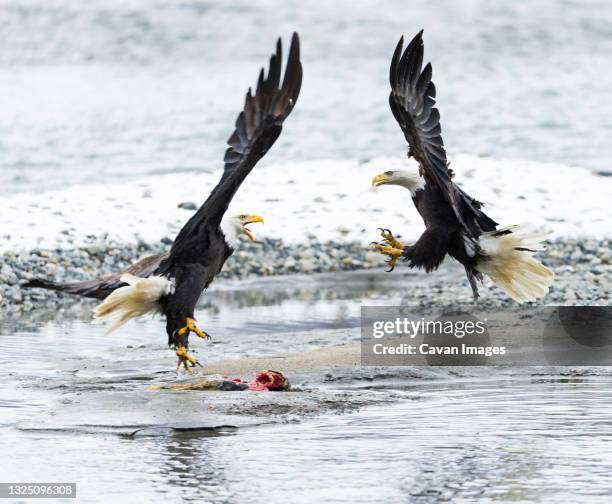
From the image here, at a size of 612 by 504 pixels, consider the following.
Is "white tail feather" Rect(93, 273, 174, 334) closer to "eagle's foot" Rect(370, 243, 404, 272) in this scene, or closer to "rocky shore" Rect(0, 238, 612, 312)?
"eagle's foot" Rect(370, 243, 404, 272)

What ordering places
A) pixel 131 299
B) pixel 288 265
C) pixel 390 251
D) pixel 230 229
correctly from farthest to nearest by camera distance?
1. pixel 288 265
2. pixel 390 251
3. pixel 230 229
4. pixel 131 299

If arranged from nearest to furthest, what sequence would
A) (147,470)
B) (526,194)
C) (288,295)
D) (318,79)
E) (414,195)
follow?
(147,470) → (414,195) → (288,295) → (526,194) → (318,79)

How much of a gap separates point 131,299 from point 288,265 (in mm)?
5791

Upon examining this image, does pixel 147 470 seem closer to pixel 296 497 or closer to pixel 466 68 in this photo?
pixel 296 497

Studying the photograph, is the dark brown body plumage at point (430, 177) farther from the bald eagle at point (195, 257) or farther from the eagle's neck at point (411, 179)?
the bald eagle at point (195, 257)

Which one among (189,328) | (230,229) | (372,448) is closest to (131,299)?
(189,328)

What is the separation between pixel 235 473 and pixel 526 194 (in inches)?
446

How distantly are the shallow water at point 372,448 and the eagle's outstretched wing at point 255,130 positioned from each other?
958 mm

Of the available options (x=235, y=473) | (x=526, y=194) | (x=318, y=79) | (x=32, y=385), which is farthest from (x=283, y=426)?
(x=318, y=79)

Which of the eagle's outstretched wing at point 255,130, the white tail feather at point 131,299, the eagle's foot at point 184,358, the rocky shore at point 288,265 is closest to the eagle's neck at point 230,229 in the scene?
the eagle's outstretched wing at point 255,130

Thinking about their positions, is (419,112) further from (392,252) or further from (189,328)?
(189,328)

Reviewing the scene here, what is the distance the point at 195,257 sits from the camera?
809cm

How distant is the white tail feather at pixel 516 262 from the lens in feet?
28.5

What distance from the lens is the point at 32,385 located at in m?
8.10
